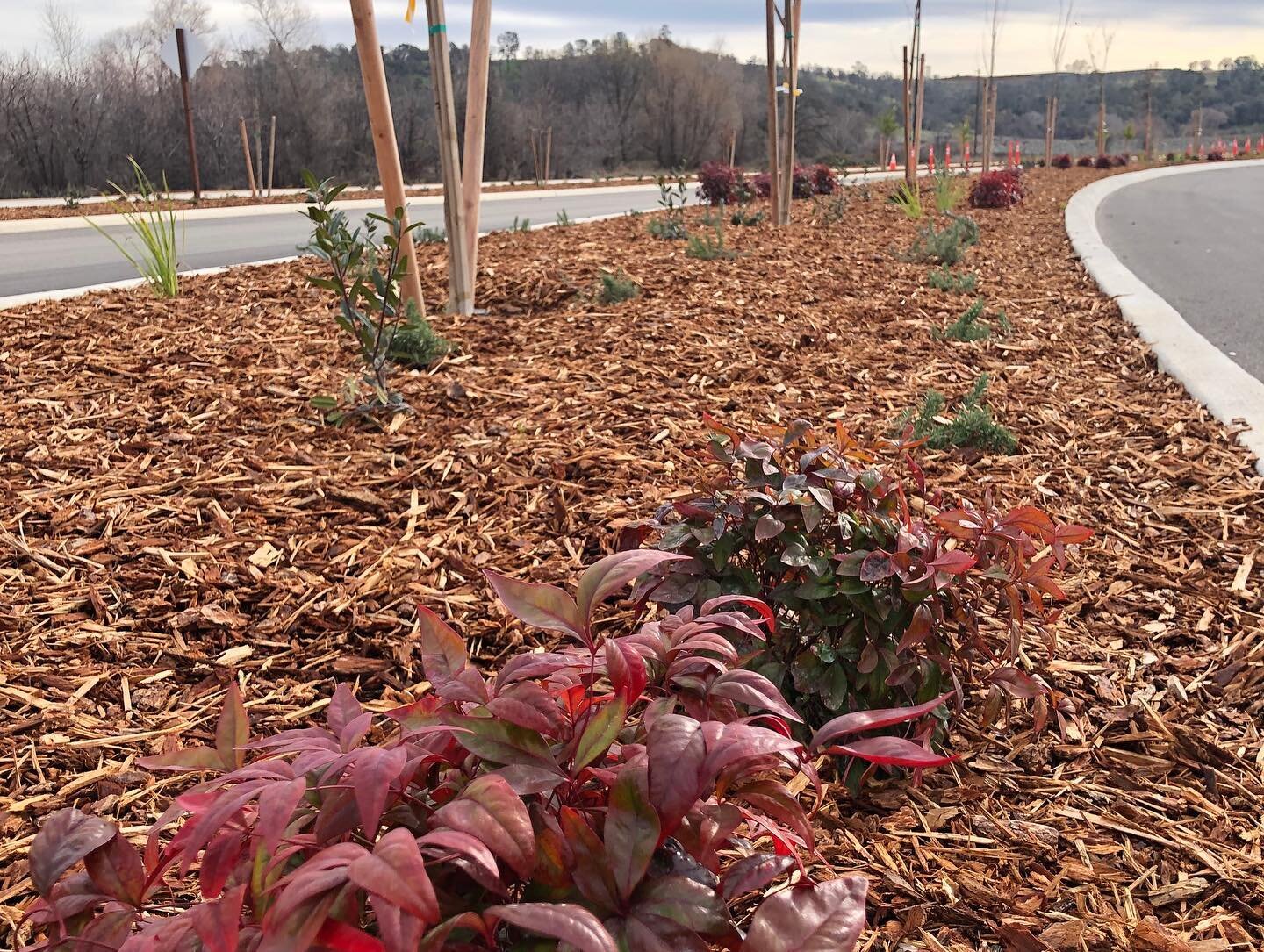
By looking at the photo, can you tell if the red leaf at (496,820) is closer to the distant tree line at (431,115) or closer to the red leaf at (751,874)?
the red leaf at (751,874)

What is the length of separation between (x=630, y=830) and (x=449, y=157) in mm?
5011

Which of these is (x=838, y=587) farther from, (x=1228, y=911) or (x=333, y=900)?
(x=333, y=900)

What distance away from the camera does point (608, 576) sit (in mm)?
1164

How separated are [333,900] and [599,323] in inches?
189

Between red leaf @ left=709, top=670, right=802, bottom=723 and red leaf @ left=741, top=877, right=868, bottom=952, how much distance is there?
193 mm

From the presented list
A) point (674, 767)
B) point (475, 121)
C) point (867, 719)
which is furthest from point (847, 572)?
point (475, 121)

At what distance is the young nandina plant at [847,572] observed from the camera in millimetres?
1975

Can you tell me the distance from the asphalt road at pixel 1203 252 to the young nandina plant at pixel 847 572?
4.49 meters

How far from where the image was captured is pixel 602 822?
3.61ft

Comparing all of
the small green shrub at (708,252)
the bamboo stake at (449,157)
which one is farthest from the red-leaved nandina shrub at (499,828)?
the small green shrub at (708,252)

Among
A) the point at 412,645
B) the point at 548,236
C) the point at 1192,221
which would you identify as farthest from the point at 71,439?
the point at 1192,221

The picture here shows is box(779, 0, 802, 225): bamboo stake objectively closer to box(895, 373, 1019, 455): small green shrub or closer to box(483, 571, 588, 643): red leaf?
box(895, 373, 1019, 455): small green shrub

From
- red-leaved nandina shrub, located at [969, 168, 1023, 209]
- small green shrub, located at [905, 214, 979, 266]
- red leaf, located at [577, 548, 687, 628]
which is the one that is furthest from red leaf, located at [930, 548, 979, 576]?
red-leaved nandina shrub, located at [969, 168, 1023, 209]

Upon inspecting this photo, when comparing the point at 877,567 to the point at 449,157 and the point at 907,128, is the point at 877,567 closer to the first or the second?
the point at 449,157
